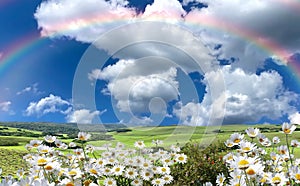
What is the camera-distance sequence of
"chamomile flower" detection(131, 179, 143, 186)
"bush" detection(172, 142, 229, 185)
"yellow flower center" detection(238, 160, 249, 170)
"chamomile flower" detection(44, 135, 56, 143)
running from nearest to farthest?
1. "yellow flower center" detection(238, 160, 249, 170)
2. "chamomile flower" detection(44, 135, 56, 143)
3. "chamomile flower" detection(131, 179, 143, 186)
4. "bush" detection(172, 142, 229, 185)

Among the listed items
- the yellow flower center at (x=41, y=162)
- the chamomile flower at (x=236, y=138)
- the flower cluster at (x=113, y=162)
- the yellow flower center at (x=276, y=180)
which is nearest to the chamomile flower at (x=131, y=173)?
the flower cluster at (x=113, y=162)

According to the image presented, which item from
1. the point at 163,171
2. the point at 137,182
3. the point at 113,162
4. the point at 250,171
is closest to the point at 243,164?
the point at 250,171

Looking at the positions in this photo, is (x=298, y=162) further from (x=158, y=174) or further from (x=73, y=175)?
(x=73, y=175)

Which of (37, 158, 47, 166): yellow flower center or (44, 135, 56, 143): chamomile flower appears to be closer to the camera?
(37, 158, 47, 166): yellow flower center

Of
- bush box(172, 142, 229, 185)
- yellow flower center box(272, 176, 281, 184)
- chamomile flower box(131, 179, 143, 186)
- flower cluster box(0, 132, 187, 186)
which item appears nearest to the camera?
yellow flower center box(272, 176, 281, 184)

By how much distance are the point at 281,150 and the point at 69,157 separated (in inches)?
116

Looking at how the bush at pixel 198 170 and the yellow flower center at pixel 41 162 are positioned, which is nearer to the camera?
the yellow flower center at pixel 41 162

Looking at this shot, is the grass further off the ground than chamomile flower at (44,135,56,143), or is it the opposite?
chamomile flower at (44,135,56,143)

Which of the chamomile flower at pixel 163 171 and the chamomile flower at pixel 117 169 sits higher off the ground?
the chamomile flower at pixel 117 169

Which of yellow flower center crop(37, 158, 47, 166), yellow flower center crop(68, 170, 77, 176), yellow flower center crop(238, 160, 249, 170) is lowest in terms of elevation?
yellow flower center crop(68, 170, 77, 176)

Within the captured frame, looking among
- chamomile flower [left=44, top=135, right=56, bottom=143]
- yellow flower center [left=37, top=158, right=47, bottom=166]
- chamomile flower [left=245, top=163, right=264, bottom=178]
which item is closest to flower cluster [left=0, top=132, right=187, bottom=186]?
chamomile flower [left=44, top=135, right=56, bottom=143]

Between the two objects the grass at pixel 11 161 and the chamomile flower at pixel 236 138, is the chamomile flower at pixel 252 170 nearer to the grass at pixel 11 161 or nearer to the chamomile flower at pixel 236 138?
the chamomile flower at pixel 236 138

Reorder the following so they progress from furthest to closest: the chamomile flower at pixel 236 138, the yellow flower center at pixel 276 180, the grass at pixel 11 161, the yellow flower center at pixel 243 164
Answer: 1. the grass at pixel 11 161
2. the chamomile flower at pixel 236 138
3. the yellow flower center at pixel 276 180
4. the yellow flower center at pixel 243 164

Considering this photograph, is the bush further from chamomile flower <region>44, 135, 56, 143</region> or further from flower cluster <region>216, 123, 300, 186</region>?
chamomile flower <region>44, 135, 56, 143</region>
